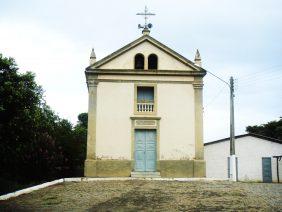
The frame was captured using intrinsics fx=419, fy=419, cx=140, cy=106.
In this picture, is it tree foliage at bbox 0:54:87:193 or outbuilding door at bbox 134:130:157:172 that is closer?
tree foliage at bbox 0:54:87:193

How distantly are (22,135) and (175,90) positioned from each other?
8134mm

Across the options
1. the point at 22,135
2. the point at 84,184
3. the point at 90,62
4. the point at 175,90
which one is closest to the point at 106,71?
the point at 90,62

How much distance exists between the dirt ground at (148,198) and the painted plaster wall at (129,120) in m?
3.72

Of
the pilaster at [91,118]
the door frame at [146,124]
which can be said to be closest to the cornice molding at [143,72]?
the pilaster at [91,118]

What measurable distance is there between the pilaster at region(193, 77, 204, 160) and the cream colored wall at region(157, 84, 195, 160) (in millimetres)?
190

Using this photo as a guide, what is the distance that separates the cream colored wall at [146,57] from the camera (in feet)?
73.2

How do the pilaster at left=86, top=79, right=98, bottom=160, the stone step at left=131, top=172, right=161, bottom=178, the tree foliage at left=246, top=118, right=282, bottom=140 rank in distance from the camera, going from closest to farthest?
the stone step at left=131, top=172, right=161, bottom=178
the pilaster at left=86, top=79, right=98, bottom=160
the tree foliage at left=246, top=118, right=282, bottom=140

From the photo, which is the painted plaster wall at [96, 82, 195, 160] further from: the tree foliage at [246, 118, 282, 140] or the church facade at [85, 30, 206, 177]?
the tree foliage at [246, 118, 282, 140]

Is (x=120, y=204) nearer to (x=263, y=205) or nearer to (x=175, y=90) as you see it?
(x=263, y=205)

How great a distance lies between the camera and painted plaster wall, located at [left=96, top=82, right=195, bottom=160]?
21.4 metres

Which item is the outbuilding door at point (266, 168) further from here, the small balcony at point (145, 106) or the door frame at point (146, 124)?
the small balcony at point (145, 106)

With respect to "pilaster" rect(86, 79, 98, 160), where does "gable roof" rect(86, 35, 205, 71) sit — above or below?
above

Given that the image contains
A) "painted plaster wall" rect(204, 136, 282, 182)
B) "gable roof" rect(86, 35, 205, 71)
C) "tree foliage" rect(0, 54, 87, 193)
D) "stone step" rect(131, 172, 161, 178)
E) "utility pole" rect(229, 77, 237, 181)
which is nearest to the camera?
"tree foliage" rect(0, 54, 87, 193)

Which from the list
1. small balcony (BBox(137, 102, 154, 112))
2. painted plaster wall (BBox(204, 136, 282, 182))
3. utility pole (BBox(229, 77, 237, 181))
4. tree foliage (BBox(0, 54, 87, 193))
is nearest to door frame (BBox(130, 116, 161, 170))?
small balcony (BBox(137, 102, 154, 112))
